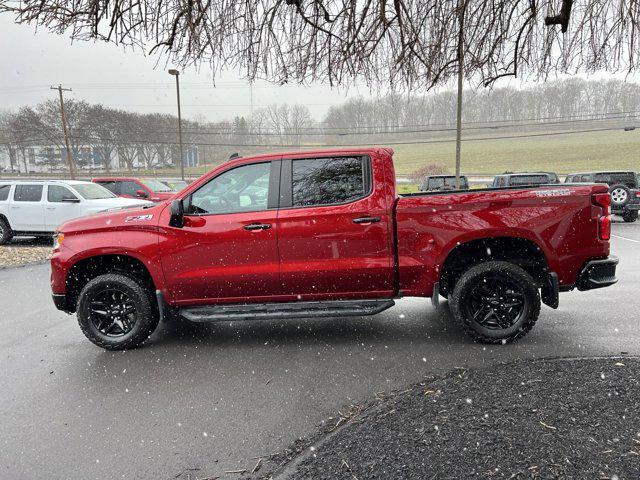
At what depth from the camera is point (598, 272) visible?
14.2ft

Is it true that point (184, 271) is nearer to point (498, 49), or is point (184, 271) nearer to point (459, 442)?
point (459, 442)

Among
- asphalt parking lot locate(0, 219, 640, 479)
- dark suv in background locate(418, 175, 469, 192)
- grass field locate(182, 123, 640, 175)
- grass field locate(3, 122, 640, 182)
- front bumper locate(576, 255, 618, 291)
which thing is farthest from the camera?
grass field locate(182, 123, 640, 175)

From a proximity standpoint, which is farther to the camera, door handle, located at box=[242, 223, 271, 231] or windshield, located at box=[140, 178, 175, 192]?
windshield, located at box=[140, 178, 175, 192]

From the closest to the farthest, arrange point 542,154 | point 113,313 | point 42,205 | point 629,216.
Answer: point 113,313, point 42,205, point 629,216, point 542,154

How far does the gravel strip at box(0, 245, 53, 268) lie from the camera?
33.1 ft

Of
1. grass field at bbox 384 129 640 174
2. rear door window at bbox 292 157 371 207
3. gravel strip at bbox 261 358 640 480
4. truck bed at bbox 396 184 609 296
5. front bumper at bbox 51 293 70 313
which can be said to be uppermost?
grass field at bbox 384 129 640 174

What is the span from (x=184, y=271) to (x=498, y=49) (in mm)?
3748

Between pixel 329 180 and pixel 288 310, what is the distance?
1400 millimetres

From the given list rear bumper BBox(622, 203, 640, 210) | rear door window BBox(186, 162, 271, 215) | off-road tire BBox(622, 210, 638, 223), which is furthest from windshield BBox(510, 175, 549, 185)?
rear door window BBox(186, 162, 271, 215)

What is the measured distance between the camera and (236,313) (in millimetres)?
4418

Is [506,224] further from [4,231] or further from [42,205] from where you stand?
[4,231]

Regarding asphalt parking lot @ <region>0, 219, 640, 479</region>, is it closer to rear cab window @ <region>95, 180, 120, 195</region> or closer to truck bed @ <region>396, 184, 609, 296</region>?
truck bed @ <region>396, 184, 609, 296</region>

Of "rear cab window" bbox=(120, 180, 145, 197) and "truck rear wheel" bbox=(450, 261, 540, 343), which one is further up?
"rear cab window" bbox=(120, 180, 145, 197)

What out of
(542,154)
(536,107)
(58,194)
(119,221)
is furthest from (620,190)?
(542,154)
